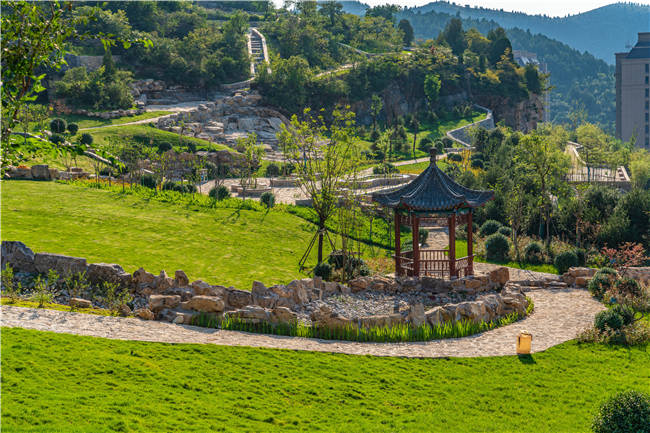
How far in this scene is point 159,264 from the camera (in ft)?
73.1

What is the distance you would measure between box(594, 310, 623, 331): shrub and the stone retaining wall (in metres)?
2.67

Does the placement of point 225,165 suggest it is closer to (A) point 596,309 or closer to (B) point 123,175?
(B) point 123,175

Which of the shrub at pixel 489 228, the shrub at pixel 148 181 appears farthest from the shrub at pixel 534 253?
the shrub at pixel 148 181

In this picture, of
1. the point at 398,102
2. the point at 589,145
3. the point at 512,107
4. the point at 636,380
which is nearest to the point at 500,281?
the point at 636,380

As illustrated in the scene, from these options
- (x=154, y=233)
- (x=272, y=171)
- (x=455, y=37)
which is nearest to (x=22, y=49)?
(x=154, y=233)

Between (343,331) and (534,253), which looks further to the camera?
(534,253)

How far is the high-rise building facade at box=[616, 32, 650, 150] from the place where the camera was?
103500 millimetres

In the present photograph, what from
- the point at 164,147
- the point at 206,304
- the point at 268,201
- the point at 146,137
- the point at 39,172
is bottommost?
the point at 206,304

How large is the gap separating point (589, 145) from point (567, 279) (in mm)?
45945

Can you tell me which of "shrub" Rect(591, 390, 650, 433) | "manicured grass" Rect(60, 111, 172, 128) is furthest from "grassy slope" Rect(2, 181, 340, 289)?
"manicured grass" Rect(60, 111, 172, 128)

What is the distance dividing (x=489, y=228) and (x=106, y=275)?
21.4m

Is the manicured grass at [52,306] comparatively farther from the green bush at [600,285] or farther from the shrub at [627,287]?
the shrub at [627,287]

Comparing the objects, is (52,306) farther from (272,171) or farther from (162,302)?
(272,171)

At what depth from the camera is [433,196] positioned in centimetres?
2327
